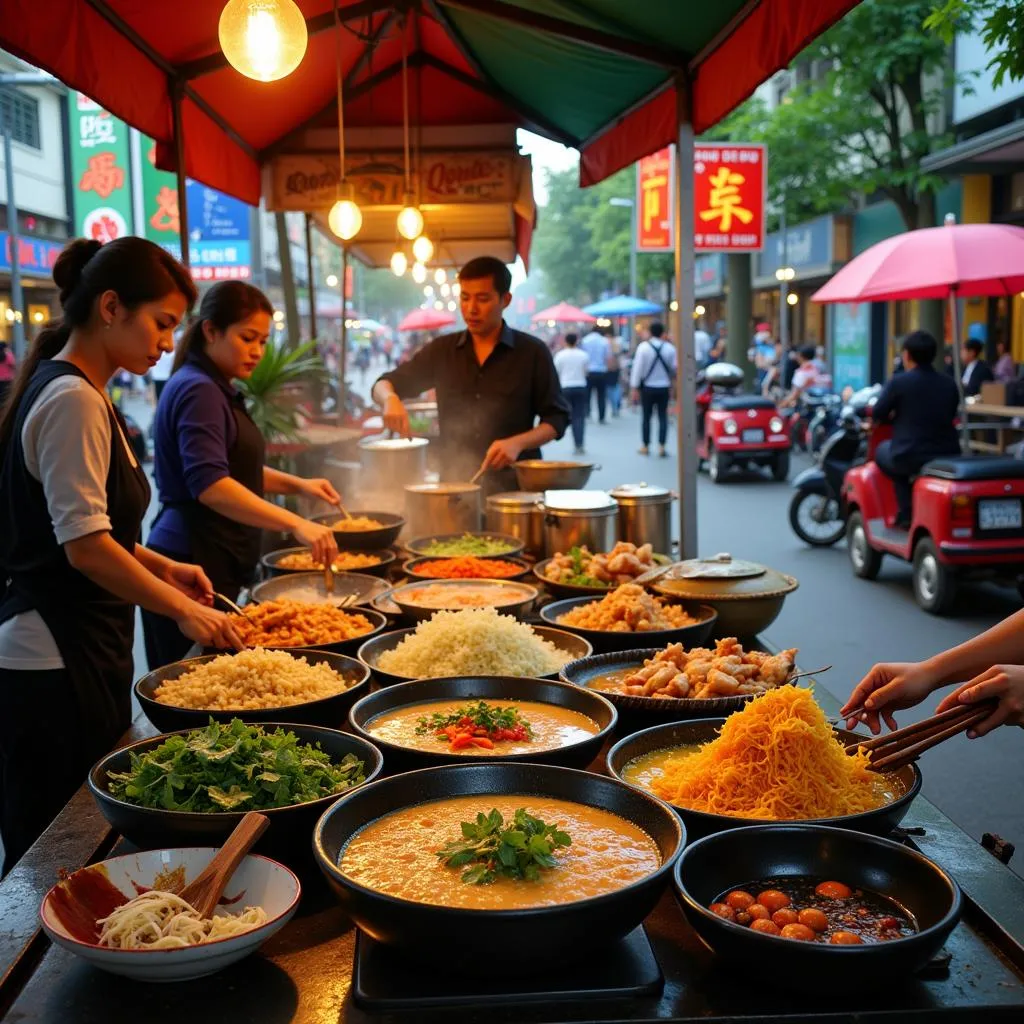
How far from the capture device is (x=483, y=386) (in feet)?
18.3

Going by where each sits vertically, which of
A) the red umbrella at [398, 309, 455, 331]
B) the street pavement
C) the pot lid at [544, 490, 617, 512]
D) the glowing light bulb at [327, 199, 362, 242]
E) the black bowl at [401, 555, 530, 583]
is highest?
the red umbrella at [398, 309, 455, 331]

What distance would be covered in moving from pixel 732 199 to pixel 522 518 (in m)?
10.6

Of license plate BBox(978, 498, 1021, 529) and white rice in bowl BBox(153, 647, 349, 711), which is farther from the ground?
white rice in bowl BBox(153, 647, 349, 711)

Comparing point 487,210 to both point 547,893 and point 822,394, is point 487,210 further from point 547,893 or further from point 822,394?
point 822,394

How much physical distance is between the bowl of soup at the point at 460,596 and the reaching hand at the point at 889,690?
133 centimetres

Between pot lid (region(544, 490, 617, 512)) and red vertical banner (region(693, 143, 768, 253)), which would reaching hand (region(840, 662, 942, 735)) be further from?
red vertical banner (region(693, 143, 768, 253))

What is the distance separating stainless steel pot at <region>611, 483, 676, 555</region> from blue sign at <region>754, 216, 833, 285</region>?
72.3 ft

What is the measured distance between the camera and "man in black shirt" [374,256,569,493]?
211 inches

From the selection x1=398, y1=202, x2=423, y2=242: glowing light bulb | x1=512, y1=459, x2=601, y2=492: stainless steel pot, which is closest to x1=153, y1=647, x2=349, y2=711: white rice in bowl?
x1=512, y1=459, x2=601, y2=492: stainless steel pot

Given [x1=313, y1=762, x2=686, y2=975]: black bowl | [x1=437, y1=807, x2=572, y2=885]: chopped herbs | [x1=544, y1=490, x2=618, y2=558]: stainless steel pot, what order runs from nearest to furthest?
[x1=313, y1=762, x2=686, y2=975]: black bowl < [x1=437, y1=807, x2=572, y2=885]: chopped herbs < [x1=544, y1=490, x2=618, y2=558]: stainless steel pot

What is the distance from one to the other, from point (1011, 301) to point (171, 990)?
1851 centimetres

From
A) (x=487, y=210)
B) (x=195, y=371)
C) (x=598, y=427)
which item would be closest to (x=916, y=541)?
(x=487, y=210)

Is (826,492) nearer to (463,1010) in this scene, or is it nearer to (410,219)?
(410,219)

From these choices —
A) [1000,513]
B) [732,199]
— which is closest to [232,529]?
[1000,513]
